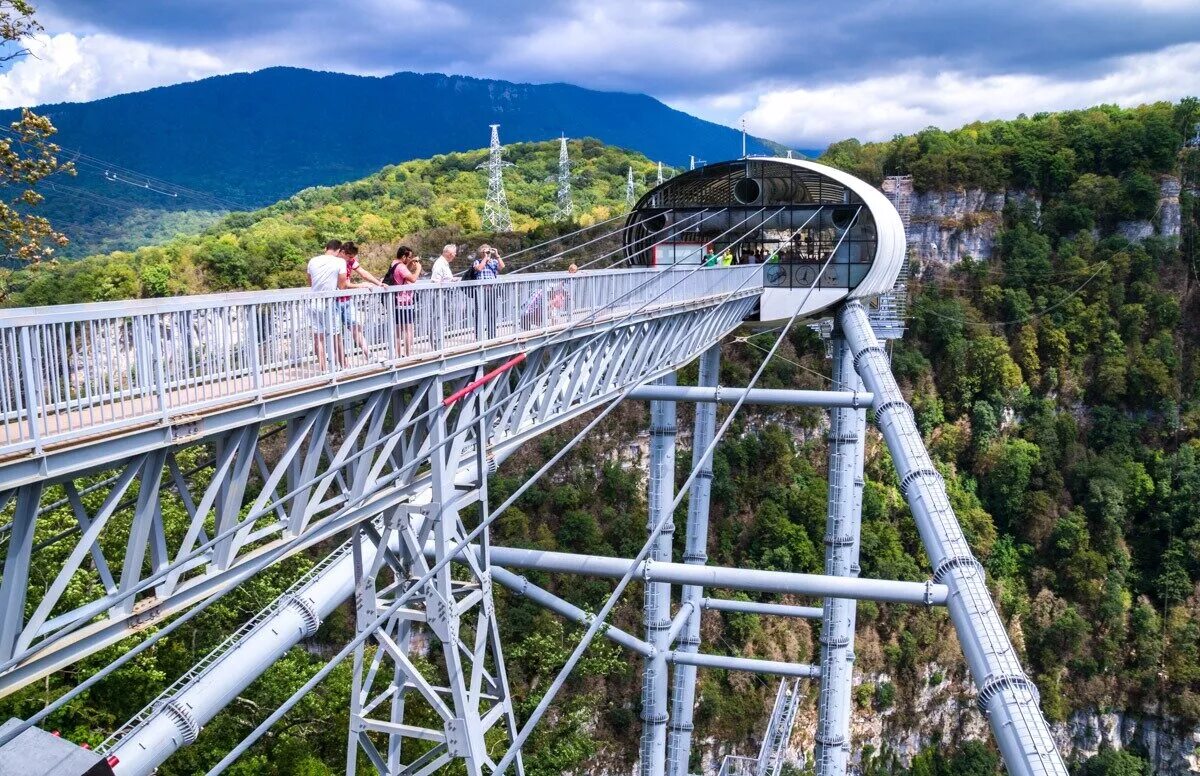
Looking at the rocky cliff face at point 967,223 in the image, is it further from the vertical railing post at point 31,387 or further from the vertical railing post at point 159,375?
the vertical railing post at point 31,387

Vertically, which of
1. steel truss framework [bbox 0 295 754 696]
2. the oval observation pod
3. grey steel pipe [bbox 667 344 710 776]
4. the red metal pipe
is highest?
the oval observation pod

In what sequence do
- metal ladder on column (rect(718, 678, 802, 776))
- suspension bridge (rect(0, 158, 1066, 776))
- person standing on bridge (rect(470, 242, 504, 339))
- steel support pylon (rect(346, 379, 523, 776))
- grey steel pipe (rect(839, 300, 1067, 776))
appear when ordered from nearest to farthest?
suspension bridge (rect(0, 158, 1066, 776)) → grey steel pipe (rect(839, 300, 1067, 776)) → steel support pylon (rect(346, 379, 523, 776)) → person standing on bridge (rect(470, 242, 504, 339)) → metal ladder on column (rect(718, 678, 802, 776))

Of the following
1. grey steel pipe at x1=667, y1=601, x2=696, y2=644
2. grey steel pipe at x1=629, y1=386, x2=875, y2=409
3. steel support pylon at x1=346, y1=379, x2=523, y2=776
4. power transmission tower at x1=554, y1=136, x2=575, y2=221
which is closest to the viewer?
steel support pylon at x1=346, y1=379, x2=523, y2=776

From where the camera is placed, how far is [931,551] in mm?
10422

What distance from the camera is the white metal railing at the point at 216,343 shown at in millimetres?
5043

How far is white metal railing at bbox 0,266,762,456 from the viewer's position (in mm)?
5043

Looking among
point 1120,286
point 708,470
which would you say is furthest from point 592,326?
point 1120,286

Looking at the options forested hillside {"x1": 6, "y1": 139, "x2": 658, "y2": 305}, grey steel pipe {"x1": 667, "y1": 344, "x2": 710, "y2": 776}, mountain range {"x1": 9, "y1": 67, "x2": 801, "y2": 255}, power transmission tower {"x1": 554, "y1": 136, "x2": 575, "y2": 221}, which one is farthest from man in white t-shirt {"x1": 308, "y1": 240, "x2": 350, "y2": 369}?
mountain range {"x1": 9, "y1": 67, "x2": 801, "y2": 255}

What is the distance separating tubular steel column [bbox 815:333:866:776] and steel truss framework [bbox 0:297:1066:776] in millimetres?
35

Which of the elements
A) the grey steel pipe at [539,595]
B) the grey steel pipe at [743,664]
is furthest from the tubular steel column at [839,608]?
the grey steel pipe at [539,595]

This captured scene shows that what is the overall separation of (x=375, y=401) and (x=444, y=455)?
1.09 metres

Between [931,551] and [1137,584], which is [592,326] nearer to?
[931,551]

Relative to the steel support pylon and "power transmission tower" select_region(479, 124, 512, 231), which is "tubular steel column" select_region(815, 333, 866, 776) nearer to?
the steel support pylon

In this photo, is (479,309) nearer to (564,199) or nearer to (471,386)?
(471,386)
